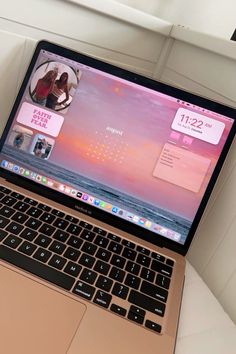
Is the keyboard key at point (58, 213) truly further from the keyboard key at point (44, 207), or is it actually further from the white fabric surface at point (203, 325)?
the white fabric surface at point (203, 325)

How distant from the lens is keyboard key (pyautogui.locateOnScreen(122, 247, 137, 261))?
63cm

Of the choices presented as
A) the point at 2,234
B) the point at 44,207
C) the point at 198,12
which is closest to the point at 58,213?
the point at 44,207

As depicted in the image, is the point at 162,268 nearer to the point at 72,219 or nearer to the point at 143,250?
the point at 143,250

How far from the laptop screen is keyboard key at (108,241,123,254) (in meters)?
0.06

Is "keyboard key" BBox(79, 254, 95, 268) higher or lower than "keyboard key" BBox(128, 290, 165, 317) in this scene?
higher

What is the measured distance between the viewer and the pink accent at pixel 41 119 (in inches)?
27.3

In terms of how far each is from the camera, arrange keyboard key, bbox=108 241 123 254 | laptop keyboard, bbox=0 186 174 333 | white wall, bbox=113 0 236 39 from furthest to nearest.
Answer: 1. white wall, bbox=113 0 236 39
2. keyboard key, bbox=108 241 123 254
3. laptop keyboard, bbox=0 186 174 333

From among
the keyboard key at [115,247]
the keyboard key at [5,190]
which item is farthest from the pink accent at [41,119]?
the keyboard key at [115,247]

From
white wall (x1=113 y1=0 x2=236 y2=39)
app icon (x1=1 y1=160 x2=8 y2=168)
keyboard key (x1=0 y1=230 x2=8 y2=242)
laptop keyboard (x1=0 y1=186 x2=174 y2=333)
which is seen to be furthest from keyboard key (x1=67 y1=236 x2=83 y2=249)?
white wall (x1=113 y1=0 x2=236 y2=39)

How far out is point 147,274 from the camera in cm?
61

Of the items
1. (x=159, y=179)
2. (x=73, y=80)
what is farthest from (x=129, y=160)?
(x=73, y=80)

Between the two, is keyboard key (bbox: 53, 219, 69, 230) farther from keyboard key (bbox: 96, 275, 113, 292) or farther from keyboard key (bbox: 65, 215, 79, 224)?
keyboard key (bbox: 96, 275, 113, 292)

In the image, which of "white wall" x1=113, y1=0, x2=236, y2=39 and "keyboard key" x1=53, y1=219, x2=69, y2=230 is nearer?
"keyboard key" x1=53, y1=219, x2=69, y2=230

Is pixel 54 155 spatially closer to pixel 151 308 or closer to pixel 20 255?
pixel 20 255
